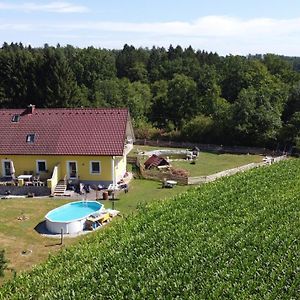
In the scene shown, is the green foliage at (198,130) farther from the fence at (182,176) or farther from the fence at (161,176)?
the fence at (161,176)

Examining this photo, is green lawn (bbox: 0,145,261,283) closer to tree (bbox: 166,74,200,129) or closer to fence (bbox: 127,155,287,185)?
fence (bbox: 127,155,287,185)

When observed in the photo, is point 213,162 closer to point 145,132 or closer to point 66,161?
point 145,132

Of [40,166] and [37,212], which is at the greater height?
[40,166]

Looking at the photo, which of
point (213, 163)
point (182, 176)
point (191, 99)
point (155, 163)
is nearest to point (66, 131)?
point (155, 163)

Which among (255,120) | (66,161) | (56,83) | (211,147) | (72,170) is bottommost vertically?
(211,147)

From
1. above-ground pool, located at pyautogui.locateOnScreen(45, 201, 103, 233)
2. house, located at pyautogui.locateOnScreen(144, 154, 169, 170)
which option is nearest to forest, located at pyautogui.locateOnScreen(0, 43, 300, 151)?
house, located at pyautogui.locateOnScreen(144, 154, 169, 170)

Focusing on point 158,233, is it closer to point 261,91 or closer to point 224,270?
point 224,270
